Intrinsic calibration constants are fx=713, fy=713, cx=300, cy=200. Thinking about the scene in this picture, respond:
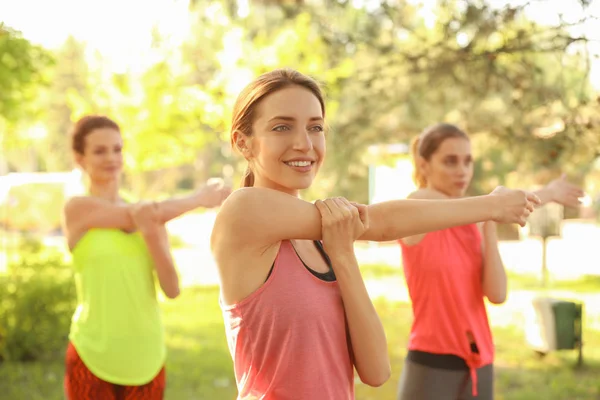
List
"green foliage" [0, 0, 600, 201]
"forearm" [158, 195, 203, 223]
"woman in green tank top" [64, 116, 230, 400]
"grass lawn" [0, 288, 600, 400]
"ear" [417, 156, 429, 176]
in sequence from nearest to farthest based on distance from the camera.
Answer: "forearm" [158, 195, 203, 223] → "woman in green tank top" [64, 116, 230, 400] → "ear" [417, 156, 429, 176] → "green foliage" [0, 0, 600, 201] → "grass lawn" [0, 288, 600, 400]

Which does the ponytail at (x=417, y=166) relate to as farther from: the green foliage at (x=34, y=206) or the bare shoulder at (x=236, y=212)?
the green foliage at (x=34, y=206)

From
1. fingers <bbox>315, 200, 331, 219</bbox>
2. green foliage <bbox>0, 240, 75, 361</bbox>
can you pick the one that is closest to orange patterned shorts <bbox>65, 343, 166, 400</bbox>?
fingers <bbox>315, 200, 331, 219</bbox>

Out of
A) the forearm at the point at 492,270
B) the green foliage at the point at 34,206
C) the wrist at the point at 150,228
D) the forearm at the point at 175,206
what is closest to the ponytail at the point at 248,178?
the forearm at the point at 175,206

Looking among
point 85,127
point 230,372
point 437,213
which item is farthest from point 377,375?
point 230,372

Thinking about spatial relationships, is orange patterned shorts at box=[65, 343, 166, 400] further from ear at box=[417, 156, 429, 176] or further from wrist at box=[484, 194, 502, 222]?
wrist at box=[484, 194, 502, 222]

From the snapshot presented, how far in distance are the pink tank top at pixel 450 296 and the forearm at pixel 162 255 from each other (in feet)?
3.65

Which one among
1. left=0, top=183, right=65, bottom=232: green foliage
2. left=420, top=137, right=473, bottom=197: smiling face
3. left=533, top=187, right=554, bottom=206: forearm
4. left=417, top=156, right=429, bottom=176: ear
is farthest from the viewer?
left=0, top=183, right=65, bottom=232: green foliage

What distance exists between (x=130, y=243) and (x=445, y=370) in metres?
1.53

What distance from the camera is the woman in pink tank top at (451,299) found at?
3.18 metres

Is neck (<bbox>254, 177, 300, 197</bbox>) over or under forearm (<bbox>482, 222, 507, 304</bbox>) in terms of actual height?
over

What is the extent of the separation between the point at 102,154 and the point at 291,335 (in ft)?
6.27

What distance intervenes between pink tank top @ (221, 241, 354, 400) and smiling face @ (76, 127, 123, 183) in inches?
68.8

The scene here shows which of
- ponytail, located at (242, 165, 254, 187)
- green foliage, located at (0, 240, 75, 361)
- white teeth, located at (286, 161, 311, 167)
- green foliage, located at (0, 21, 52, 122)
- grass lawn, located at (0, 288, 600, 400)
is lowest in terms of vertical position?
grass lawn, located at (0, 288, 600, 400)

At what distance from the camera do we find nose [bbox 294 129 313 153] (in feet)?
5.75
